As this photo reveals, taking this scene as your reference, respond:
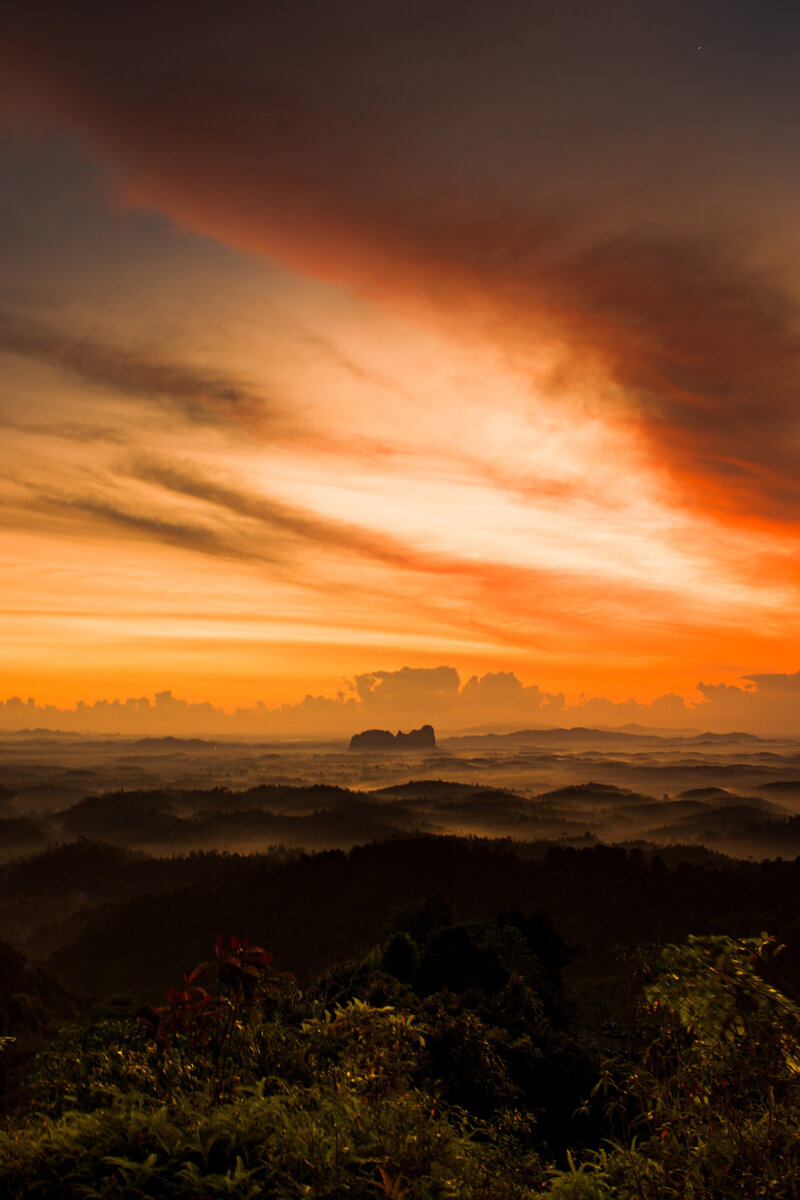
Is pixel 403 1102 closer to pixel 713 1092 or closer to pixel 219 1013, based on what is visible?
pixel 219 1013

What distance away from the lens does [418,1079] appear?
645 inches

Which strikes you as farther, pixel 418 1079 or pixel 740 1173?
pixel 418 1079

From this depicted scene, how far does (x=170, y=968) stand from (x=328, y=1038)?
269ft

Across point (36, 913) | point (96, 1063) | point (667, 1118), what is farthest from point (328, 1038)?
point (36, 913)

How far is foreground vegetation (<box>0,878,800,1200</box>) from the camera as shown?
8.91m

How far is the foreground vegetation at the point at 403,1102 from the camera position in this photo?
8.91m

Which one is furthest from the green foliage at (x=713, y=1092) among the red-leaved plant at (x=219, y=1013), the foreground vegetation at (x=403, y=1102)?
the red-leaved plant at (x=219, y=1013)

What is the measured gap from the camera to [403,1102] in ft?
35.6

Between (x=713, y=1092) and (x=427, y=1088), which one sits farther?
(x=427, y=1088)

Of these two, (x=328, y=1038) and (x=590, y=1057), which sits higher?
(x=328, y=1038)

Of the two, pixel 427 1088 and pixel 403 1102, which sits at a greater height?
pixel 403 1102

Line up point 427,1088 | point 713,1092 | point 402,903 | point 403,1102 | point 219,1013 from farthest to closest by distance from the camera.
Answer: point 402,903 → point 427,1088 → point 219,1013 → point 403,1102 → point 713,1092

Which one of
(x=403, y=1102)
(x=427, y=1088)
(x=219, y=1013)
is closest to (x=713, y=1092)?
(x=403, y=1102)

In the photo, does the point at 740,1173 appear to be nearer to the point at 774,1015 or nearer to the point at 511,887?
the point at 774,1015
